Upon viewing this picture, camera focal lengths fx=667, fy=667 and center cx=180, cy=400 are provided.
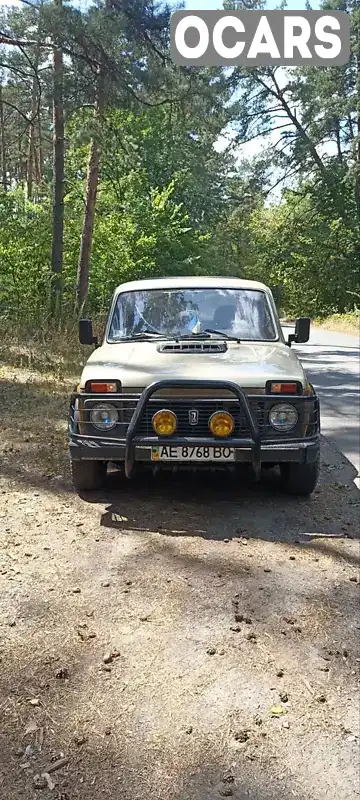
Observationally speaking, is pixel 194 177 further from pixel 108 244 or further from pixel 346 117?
pixel 108 244

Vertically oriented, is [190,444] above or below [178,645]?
above

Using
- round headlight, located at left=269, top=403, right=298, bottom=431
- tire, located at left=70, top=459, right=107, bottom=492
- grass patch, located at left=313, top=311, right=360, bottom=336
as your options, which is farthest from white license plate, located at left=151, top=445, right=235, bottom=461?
grass patch, located at left=313, top=311, right=360, bottom=336

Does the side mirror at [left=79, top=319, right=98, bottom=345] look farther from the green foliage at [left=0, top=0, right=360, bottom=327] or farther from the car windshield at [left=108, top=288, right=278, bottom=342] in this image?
the green foliage at [left=0, top=0, right=360, bottom=327]

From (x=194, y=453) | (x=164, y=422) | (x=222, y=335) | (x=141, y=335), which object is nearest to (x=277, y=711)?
(x=194, y=453)

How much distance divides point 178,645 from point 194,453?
1723mm

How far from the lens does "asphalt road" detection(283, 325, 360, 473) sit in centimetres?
770

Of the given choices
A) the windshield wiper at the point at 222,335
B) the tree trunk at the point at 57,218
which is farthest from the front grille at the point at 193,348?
the tree trunk at the point at 57,218

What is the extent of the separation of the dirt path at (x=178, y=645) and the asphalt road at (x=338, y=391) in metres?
2.34

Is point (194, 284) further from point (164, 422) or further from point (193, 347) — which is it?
point (164, 422)

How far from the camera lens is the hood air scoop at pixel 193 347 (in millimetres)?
5238

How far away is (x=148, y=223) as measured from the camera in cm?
2300

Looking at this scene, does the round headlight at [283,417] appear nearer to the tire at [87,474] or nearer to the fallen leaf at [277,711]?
the tire at [87,474]

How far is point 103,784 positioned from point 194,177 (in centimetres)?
3462

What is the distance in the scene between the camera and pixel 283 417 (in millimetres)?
4727
